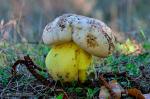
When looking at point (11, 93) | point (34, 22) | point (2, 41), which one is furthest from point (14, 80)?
point (34, 22)

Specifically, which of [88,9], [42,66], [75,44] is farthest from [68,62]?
[88,9]

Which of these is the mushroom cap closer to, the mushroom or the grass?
the mushroom

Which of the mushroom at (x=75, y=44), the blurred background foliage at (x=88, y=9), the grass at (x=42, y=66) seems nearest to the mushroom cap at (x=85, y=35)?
the mushroom at (x=75, y=44)

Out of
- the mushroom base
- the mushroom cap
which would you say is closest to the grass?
the mushroom base

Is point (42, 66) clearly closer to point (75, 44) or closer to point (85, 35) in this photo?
point (75, 44)

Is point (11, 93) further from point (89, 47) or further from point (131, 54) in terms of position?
point (131, 54)
